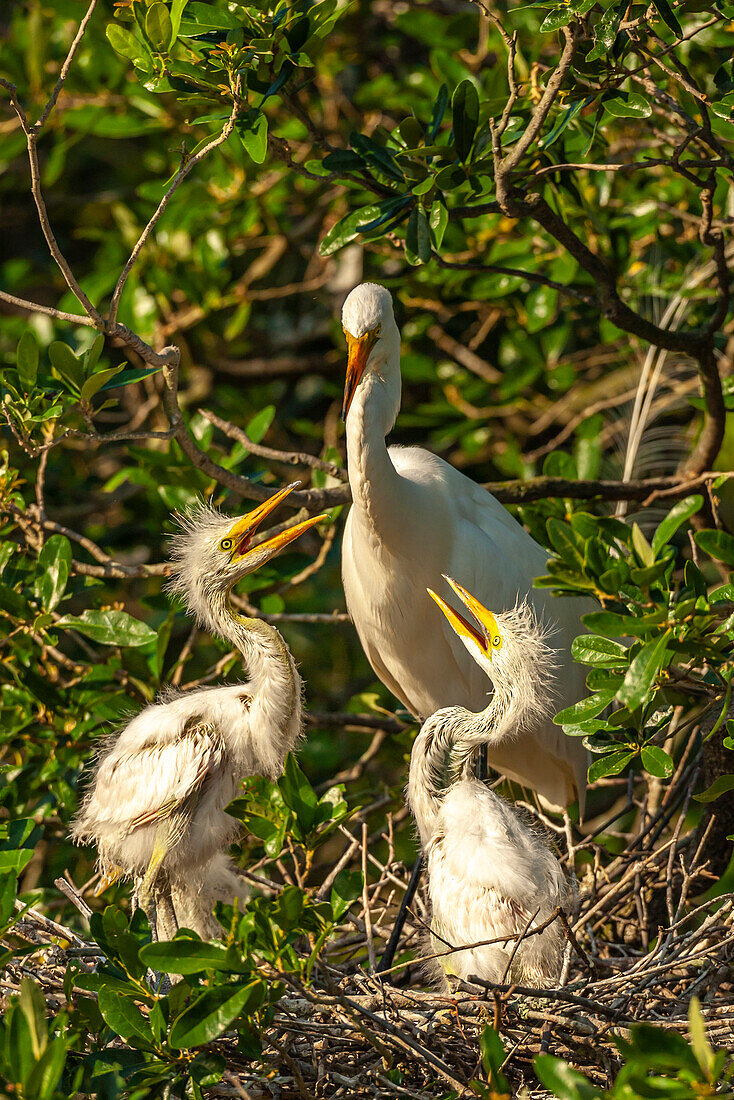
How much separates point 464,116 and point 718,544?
42.7 inches

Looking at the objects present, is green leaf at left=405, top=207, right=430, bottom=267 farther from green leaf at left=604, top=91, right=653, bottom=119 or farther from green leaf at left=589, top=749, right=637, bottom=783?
green leaf at left=589, top=749, right=637, bottom=783

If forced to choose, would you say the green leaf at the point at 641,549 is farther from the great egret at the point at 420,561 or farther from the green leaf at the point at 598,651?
the great egret at the point at 420,561

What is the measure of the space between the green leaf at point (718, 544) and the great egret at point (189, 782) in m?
0.90

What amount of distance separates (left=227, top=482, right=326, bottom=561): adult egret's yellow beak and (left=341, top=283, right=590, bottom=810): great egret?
19cm

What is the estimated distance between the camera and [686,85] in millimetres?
2264

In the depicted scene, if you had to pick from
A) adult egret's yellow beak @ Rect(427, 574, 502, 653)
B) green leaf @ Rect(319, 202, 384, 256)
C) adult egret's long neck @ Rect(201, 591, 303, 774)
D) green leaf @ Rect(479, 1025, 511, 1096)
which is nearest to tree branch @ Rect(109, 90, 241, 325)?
green leaf @ Rect(319, 202, 384, 256)

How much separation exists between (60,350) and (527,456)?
189 cm

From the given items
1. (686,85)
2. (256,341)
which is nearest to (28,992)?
(686,85)

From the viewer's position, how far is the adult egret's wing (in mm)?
2406

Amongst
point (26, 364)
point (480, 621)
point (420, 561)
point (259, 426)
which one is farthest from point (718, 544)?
point (259, 426)

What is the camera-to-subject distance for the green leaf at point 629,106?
7.17ft

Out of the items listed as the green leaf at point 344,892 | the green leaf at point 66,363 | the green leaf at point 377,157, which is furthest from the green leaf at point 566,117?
the green leaf at point 344,892

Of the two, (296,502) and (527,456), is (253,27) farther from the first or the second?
(527,456)

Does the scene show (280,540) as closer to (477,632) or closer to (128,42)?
(477,632)
